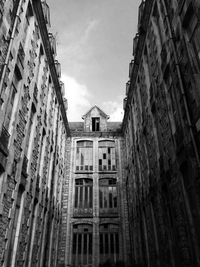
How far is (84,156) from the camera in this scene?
24172mm

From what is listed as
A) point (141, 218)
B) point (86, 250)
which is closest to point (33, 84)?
point (141, 218)

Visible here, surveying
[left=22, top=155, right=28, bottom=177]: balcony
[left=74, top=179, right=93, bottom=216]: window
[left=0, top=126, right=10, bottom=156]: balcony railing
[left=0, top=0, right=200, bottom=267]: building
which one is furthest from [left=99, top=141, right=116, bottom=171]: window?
[left=0, top=126, right=10, bottom=156]: balcony railing

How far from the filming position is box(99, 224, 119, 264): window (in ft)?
64.3

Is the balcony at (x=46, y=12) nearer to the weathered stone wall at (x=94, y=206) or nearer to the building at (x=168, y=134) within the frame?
the building at (x=168, y=134)

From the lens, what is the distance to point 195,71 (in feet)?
26.6

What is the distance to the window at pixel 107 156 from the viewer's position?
77.4ft

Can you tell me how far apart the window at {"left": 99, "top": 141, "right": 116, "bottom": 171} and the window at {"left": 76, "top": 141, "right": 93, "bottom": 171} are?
988 mm

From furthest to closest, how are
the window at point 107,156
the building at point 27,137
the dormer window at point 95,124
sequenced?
the dormer window at point 95,124, the window at point 107,156, the building at point 27,137

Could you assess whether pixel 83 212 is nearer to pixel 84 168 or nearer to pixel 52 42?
pixel 84 168

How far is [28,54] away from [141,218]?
12.0m

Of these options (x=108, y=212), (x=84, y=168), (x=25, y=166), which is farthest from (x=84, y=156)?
(x=25, y=166)

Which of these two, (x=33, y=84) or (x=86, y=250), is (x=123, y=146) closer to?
(x=86, y=250)

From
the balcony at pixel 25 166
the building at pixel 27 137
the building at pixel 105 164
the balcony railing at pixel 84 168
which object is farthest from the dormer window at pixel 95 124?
the balcony at pixel 25 166

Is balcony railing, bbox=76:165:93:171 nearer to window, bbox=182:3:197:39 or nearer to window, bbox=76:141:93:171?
window, bbox=76:141:93:171
